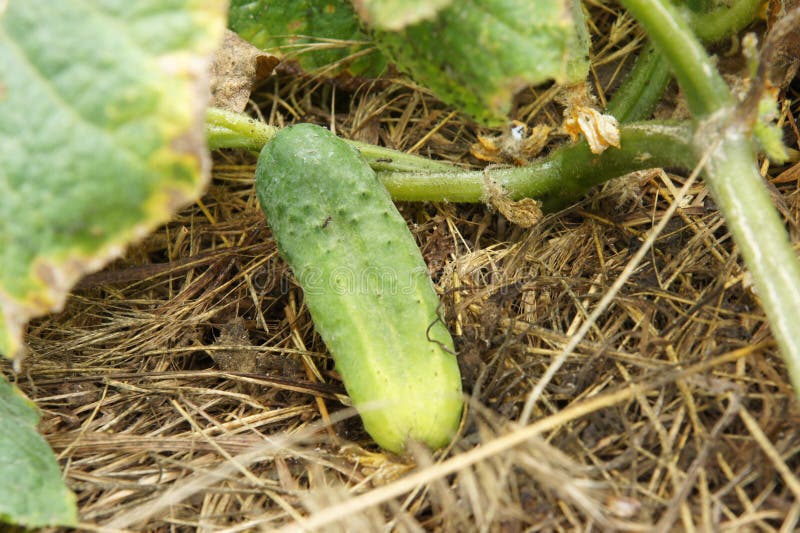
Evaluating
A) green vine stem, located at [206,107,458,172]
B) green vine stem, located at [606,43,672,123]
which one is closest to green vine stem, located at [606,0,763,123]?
green vine stem, located at [606,43,672,123]

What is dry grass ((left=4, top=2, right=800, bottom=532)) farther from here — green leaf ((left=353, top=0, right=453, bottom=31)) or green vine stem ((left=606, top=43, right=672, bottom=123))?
green leaf ((left=353, top=0, right=453, bottom=31))

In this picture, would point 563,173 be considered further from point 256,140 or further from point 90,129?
point 90,129

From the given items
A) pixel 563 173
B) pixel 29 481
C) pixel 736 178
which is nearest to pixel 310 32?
pixel 563 173

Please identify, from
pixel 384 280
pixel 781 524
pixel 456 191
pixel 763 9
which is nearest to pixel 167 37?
pixel 384 280

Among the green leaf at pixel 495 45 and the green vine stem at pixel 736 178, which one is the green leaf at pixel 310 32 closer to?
the green leaf at pixel 495 45

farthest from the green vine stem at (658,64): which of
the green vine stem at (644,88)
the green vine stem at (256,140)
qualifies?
the green vine stem at (256,140)

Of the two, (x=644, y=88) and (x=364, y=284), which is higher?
(x=644, y=88)

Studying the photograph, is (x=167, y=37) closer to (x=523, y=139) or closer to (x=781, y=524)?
(x=523, y=139)
